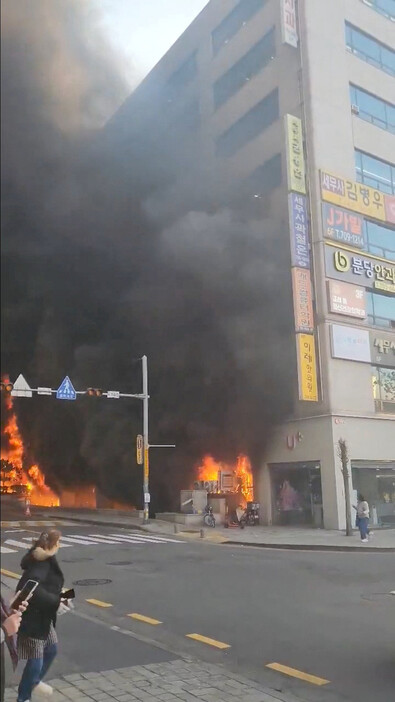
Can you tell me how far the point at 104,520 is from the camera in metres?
21.3

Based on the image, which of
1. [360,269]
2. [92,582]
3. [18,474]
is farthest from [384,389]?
[18,474]

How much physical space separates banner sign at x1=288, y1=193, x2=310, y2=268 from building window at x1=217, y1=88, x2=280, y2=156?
5.67ft

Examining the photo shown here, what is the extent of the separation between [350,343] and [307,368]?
2725mm

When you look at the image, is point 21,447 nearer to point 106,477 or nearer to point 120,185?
point 106,477

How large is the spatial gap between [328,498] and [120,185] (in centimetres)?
1119

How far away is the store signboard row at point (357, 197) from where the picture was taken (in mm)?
5031

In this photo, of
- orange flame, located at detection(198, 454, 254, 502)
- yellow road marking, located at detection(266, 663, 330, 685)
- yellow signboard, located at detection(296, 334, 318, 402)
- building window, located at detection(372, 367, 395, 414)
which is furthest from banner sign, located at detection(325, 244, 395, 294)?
orange flame, located at detection(198, 454, 254, 502)

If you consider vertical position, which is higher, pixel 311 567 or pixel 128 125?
pixel 128 125

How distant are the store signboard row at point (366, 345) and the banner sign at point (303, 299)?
55 centimetres

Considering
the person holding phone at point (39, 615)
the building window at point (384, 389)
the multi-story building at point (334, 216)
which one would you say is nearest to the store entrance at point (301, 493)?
the multi-story building at point (334, 216)

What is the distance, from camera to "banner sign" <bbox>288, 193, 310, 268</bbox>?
20.4 ft

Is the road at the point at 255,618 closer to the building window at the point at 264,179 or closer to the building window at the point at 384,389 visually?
the building window at the point at 384,389

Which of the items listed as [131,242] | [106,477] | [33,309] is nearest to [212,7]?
[131,242]

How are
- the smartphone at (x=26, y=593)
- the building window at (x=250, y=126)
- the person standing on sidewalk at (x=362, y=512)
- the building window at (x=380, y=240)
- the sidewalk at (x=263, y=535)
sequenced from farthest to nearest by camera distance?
the building window at (x=250, y=126) → the sidewalk at (x=263, y=535) → the person standing on sidewalk at (x=362, y=512) → the building window at (x=380, y=240) → the smartphone at (x=26, y=593)
